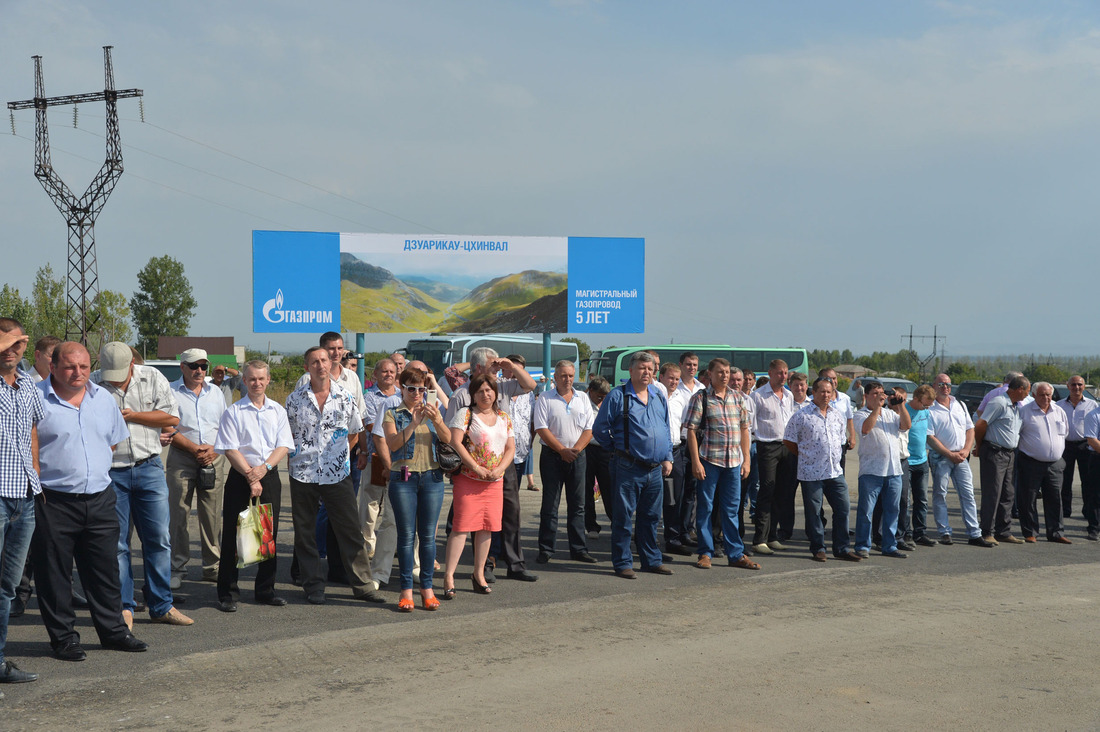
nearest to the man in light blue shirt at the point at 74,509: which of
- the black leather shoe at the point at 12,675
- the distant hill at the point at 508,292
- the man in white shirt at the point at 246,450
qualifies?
the black leather shoe at the point at 12,675

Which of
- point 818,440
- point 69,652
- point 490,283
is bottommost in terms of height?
point 69,652

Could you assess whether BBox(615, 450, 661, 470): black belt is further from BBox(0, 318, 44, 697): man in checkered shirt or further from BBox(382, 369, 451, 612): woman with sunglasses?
BBox(0, 318, 44, 697): man in checkered shirt

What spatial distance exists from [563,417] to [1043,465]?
5.84 meters

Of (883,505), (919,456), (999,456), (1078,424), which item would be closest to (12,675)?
(883,505)

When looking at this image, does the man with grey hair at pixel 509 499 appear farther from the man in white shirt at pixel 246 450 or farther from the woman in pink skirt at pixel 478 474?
the man in white shirt at pixel 246 450

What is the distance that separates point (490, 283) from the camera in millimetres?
18609

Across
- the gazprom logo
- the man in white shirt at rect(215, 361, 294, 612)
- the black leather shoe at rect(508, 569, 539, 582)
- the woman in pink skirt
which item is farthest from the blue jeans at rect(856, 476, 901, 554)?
the gazprom logo

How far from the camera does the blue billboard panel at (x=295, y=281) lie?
54.2 feet

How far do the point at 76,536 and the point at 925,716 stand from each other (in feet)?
16.3

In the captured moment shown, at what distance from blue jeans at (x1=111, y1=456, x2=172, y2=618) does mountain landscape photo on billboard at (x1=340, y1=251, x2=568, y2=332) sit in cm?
1158

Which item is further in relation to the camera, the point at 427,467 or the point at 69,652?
the point at 427,467

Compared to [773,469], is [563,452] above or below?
A: above

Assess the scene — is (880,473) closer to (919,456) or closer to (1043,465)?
(919,456)

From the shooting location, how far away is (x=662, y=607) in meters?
6.88
